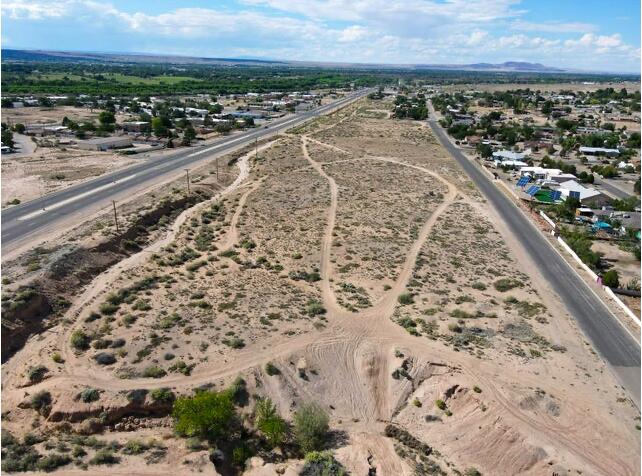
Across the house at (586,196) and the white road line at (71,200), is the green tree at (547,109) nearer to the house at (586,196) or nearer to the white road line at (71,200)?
the house at (586,196)

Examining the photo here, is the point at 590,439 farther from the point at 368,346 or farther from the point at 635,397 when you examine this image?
the point at 368,346

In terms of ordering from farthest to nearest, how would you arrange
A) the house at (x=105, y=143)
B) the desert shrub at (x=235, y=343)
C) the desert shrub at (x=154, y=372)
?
→ the house at (x=105, y=143) → the desert shrub at (x=235, y=343) → the desert shrub at (x=154, y=372)

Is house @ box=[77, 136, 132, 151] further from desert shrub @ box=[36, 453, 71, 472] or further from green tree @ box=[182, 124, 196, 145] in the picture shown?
desert shrub @ box=[36, 453, 71, 472]

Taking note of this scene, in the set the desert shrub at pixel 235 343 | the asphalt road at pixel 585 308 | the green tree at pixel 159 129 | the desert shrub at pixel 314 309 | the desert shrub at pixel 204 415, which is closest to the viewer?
the desert shrub at pixel 204 415

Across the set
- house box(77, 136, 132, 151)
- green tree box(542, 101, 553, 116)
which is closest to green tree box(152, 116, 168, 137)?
house box(77, 136, 132, 151)

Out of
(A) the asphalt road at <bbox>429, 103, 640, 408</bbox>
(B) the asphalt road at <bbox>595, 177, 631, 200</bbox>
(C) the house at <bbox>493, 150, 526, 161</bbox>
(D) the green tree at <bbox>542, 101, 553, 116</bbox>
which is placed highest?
(D) the green tree at <bbox>542, 101, 553, 116</bbox>

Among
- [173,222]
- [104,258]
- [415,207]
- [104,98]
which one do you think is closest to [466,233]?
[415,207]

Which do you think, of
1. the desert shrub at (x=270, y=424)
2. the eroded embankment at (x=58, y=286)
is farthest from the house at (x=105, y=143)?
the desert shrub at (x=270, y=424)
